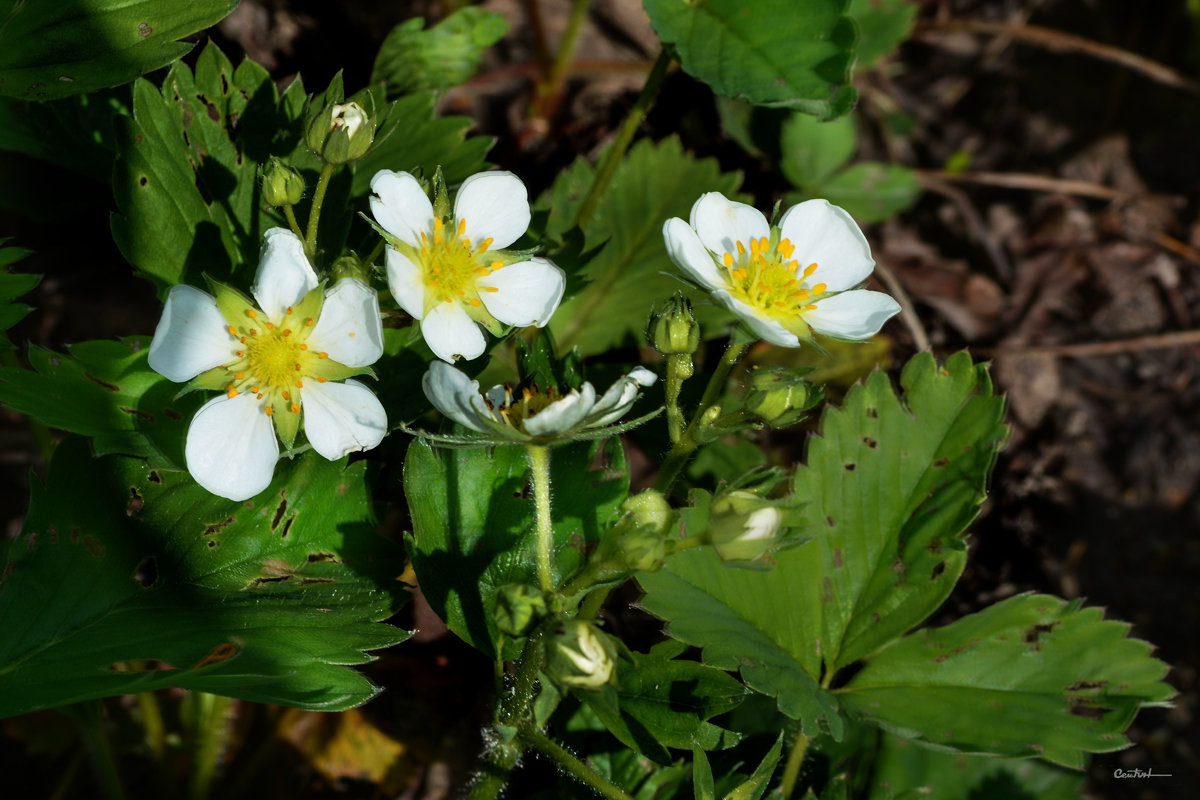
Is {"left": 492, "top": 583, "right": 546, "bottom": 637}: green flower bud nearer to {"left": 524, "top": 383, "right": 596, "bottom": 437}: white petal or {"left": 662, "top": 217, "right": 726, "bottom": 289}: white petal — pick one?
{"left": 524, "top": 383, "right": 596, "bottom": 437}: white petal

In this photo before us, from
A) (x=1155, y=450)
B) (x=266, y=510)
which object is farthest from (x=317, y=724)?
(x=1155, y=450)

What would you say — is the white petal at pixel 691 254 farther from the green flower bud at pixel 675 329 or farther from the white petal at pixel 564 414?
the white petal at pixel 564 414

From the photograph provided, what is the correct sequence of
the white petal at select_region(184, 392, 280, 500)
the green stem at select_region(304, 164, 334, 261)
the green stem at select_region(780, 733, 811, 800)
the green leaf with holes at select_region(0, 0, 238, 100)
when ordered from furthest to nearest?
the green stem at select_region(780, 733, 811, 800), the green leaf with holes at select_region(0, 0, 238, 100), the green stem at select_region(304, 164, 334, 261), the white petal at select_region(184, 392, 280, 500)

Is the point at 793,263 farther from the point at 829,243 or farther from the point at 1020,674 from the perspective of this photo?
the point at 1020,674

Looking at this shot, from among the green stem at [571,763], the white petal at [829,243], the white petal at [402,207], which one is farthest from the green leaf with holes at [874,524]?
the white petal at [402,207]

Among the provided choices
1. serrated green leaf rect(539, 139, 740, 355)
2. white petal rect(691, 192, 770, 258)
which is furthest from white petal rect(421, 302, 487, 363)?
serrated green leaf rect(539, 139, 740, 355)

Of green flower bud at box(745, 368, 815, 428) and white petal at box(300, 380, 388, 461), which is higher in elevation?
green flower bud at box(745, 368, 815, 428)
